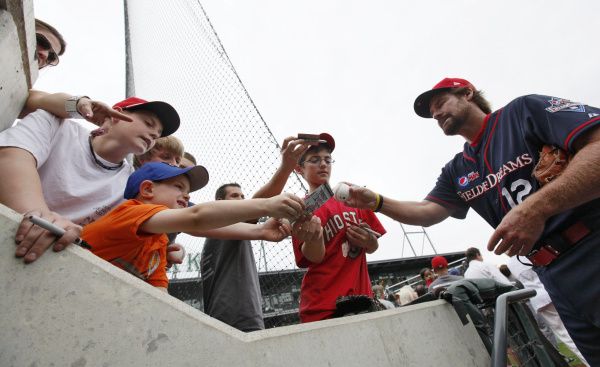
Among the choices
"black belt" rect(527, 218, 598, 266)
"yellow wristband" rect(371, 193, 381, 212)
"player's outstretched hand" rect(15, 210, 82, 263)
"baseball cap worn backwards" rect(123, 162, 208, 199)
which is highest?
"baseball cap worn backwards" rect(123, 162, 208, 199)

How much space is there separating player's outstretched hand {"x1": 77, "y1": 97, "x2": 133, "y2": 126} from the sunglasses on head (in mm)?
753

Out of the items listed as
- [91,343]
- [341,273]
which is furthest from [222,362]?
[341,273]

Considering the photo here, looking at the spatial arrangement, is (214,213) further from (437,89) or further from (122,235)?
(437,89)

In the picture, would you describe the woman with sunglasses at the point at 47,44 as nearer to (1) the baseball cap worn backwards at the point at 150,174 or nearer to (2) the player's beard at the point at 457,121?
(1) the baseball cap worn backwards at the point at 150,174

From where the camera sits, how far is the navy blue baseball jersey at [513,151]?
1516 mm

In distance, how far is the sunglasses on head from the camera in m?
1.80

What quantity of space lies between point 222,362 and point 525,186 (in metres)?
1.79

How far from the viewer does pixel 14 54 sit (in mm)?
1448

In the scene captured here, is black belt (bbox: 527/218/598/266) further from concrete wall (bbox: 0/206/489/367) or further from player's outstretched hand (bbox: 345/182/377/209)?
concrete wall (bbox: 0/206/489/367)

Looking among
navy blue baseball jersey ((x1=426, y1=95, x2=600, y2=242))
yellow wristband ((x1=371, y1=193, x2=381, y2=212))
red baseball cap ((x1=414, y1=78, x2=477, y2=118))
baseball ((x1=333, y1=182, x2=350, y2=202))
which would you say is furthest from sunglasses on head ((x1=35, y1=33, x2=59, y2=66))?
navy blue baseball jersey ((x1=426, y1=95, x2=600, y2=242))

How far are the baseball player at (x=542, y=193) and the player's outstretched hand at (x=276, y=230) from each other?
1.84 feet

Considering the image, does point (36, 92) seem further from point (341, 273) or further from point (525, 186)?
point (525, 186)

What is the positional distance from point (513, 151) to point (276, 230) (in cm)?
148

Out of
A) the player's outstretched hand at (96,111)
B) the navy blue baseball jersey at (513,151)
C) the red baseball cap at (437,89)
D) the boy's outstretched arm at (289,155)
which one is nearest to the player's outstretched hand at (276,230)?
the boy's outstretched arm at (289,155)
